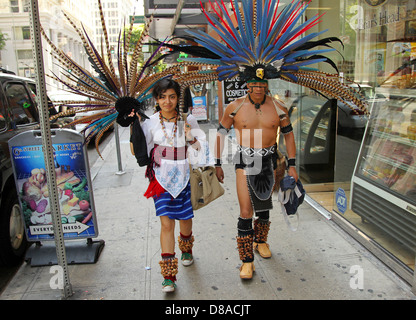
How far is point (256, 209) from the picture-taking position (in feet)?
10.4

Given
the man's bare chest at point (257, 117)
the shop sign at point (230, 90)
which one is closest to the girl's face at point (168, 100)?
the man's bare chest at point (257, 117)

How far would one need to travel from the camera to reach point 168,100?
2.91 metres

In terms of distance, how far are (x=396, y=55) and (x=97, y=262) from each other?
382cm

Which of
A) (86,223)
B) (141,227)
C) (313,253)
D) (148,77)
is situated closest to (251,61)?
(148,77)

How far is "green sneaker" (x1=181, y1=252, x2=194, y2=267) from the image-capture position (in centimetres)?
349

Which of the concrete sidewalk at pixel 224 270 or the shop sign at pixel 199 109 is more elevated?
the shop sign at pixel 199 109

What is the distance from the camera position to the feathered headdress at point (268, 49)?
2846 mm

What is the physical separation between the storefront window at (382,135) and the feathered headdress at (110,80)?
1949 millimetres

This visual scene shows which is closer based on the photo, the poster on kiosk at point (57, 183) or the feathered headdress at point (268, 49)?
the feathered headdress at point (268, 49)

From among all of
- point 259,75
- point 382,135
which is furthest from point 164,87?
point 382,135

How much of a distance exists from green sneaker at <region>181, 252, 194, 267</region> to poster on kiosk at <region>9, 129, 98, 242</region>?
97 centimetres

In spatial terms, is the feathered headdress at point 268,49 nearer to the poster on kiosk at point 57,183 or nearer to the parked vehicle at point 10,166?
the poster on kiosk at point 57,183

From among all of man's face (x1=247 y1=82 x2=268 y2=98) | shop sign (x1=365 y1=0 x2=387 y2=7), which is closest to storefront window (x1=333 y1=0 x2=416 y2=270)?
shop sign (x1=365 y1=0 x2=387 y2=7)

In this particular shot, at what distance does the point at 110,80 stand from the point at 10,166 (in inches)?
73.5
